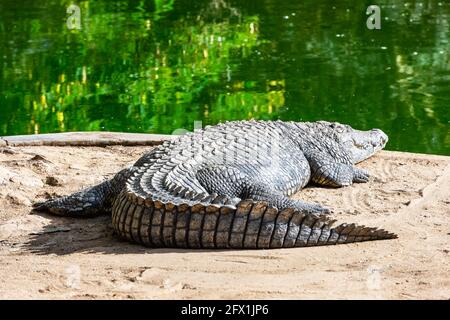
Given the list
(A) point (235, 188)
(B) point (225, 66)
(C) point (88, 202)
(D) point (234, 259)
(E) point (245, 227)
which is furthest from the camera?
(B) point (225, 66)

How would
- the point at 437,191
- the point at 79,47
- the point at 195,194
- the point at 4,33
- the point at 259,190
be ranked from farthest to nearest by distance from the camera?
the point at 4,33
the point at 79,47
the point at 437,191
the point at 259,190
the point at 195,194

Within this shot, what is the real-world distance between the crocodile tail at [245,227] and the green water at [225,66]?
12.8ft

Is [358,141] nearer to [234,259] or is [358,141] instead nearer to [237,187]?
[237,187]

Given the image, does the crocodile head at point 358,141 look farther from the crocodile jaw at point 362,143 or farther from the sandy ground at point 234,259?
the sandy ground at point 234,259

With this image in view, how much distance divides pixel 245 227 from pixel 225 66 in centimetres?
744

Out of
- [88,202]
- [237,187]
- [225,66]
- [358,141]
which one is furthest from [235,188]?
[225,66]

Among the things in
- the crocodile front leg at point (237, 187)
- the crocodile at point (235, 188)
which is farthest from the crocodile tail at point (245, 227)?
the crocodile front leg at point (237, 187)

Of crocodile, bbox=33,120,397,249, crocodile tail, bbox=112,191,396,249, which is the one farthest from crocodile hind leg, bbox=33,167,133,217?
crocodile tail, bbox=112,191,396,249

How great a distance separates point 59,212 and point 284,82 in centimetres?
575

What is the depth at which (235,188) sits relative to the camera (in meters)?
6.37

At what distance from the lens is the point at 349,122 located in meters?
10.1

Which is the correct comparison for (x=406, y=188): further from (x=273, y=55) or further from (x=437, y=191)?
(x=273, y=55)

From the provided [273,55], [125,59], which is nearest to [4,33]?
[125,59]

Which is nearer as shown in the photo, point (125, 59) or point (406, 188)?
point (406, 188)
